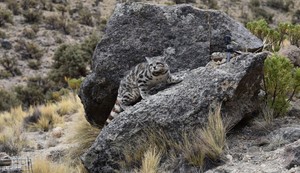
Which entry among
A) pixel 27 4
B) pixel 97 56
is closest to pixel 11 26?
pixel 27 4

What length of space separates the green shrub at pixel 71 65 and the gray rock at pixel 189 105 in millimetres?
14770

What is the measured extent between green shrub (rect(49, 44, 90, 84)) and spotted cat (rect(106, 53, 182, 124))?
45.4ft

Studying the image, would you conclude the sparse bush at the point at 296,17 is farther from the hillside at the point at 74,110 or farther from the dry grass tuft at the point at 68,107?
the dry grass tuft at the point at 68,107

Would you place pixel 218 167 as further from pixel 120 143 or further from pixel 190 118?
pixel 120 143

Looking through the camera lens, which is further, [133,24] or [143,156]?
[133,24]

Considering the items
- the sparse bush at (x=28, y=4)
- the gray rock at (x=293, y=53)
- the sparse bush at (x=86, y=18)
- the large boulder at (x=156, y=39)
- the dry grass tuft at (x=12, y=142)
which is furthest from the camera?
the sparse bush at (x=28, y=4)

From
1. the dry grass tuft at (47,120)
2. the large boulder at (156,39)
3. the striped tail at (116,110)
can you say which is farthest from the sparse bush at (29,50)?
the striped tail at (116,110)

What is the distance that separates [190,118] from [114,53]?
7.97 feet

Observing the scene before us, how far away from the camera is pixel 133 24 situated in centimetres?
838

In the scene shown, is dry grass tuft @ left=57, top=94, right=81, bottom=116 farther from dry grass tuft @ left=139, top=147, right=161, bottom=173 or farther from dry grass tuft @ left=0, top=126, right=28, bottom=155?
dry grass tuft @ left=139, top=147, right=161, bottom=173

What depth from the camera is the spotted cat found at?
7.45m

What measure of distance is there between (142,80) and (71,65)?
14648mm

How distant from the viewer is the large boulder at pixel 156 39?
8.06 meters

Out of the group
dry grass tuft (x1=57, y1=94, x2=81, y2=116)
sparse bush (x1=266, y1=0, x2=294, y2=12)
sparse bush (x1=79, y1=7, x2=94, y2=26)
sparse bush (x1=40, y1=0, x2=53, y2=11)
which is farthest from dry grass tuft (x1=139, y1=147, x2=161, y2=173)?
sparse bush (x1=266, y1=0, x2=294, y2=12)
